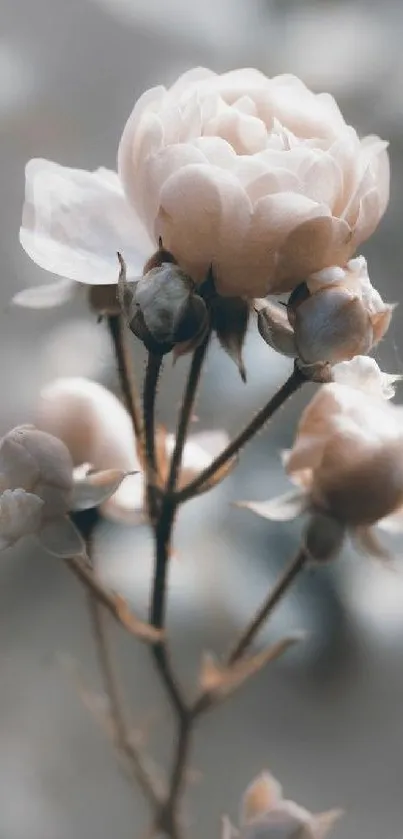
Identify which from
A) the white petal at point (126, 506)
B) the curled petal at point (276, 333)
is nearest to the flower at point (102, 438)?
the white petal at point (126, 506)

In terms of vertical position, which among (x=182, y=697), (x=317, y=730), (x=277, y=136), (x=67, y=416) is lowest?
(x=317, y=730)

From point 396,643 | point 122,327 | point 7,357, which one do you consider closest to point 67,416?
point 122,327

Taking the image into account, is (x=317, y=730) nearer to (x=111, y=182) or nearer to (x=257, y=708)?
(x=257, y=708)

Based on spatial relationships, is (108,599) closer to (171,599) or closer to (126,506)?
(126,506)

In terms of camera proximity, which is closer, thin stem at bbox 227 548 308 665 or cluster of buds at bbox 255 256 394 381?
cluster of buds at bbox 255 256 394 381

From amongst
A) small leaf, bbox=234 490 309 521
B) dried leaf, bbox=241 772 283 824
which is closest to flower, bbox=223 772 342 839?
dried leaf, bbox=241 772 283 824

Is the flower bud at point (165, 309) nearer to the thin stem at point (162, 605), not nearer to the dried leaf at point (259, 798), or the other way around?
the thin stem at point (162, 605)

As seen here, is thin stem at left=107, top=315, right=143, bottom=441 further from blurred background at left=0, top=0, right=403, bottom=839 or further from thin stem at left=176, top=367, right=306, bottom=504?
blurred background at left=0, top=0, right=403, bottom=839

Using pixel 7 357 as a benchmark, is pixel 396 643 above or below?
below
